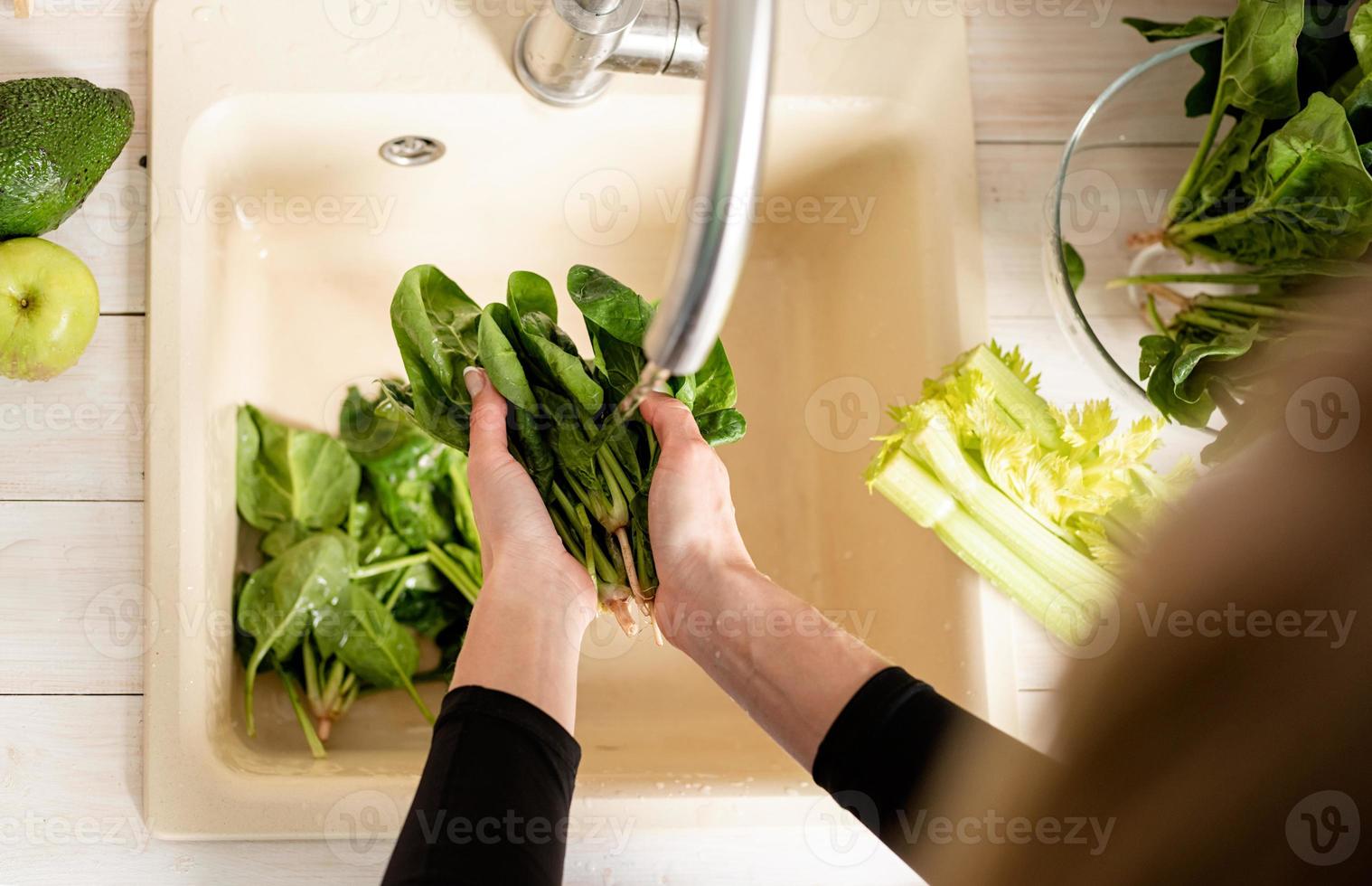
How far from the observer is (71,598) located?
735 mm

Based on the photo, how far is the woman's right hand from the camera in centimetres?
67

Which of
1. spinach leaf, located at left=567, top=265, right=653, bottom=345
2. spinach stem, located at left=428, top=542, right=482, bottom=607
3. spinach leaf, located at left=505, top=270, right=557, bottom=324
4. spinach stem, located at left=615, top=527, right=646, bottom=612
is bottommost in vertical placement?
spinach stem, located at left=428, top=542, right=482, bottom=607

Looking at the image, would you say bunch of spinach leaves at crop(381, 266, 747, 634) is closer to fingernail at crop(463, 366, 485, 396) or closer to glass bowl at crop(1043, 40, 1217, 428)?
fingernail at crop(463, 366, 485, 396)

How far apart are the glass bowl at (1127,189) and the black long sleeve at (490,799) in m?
0.59

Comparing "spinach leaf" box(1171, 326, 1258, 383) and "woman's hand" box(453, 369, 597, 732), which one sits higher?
"spinach leaf" box(1171, 326, 1258, 383)

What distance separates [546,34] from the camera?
30.5 inches

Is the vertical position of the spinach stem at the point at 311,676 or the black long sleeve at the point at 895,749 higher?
the black long sleeve at the point at 895,749

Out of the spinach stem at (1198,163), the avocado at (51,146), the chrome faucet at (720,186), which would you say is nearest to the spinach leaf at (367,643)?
the avocado at (51,146)

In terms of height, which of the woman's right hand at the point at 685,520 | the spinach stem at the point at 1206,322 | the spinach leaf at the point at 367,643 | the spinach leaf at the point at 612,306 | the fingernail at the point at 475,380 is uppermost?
the spinach stem at the point at 1206,322

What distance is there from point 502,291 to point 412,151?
0.16 metres

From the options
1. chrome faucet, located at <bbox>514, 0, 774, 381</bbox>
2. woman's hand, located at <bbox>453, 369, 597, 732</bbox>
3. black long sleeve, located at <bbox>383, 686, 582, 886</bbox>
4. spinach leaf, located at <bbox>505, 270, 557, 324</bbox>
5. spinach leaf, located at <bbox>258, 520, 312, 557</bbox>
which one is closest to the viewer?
chrome faucet, located at <bbox>514, 0, 774, 381</bbox>

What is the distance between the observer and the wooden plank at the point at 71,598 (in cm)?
73

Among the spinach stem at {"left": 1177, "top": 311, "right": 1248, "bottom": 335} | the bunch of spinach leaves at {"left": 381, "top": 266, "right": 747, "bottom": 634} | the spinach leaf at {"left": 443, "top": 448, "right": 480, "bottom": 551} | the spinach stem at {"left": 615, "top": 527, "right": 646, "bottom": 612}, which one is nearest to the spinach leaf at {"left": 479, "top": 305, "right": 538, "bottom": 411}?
the bunch of spinach leaves at {"left": 381, "top": 266, "right": 747, "bottom": 634}

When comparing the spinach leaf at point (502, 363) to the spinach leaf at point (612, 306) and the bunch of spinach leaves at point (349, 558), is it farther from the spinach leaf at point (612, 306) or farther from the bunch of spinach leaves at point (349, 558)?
the bunch of spinach leaves at point (349, 558)
